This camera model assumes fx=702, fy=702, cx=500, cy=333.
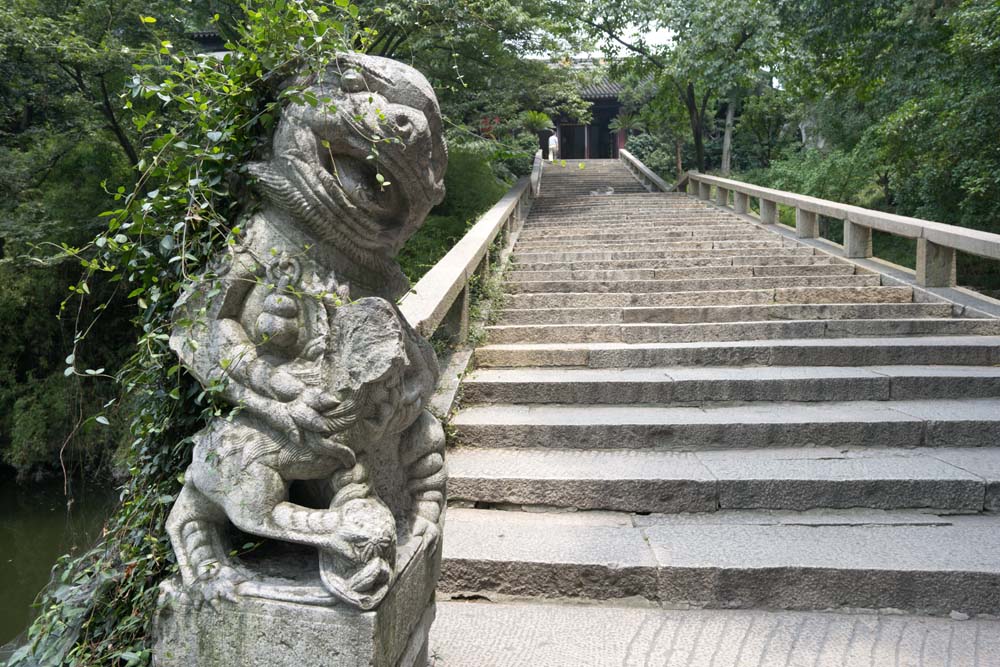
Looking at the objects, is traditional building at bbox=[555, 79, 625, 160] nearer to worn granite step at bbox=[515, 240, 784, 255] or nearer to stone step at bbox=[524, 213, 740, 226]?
stone step at bbox=[524, 213, 740, 226]

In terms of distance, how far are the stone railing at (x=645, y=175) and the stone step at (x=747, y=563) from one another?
15119 mm

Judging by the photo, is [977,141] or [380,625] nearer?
[380,625]

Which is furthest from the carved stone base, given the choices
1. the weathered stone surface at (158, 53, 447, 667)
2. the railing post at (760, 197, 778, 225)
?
the railing post at (760, 197, 778, 225)

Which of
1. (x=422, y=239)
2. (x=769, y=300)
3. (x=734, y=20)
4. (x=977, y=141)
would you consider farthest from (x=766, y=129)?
(x=769, y=300)

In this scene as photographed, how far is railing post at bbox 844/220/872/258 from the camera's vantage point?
7828 millimetres

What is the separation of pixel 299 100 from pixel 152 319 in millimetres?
746

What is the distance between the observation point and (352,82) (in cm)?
179

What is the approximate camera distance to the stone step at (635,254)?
811 cm

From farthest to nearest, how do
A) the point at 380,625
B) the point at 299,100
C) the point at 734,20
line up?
1. the point at 734,20
2. the point at 299,100
3. the point at 380,625

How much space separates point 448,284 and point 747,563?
2273 mm

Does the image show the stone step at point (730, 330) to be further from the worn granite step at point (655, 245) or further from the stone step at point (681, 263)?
the worn granite step at point (655, 245)

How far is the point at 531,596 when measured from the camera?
116 inches

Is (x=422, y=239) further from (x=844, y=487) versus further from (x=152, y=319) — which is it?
(x=152, y=319)

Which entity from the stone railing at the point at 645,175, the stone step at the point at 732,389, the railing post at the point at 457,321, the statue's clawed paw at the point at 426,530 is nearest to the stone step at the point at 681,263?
the railing post at the point at 457,321
